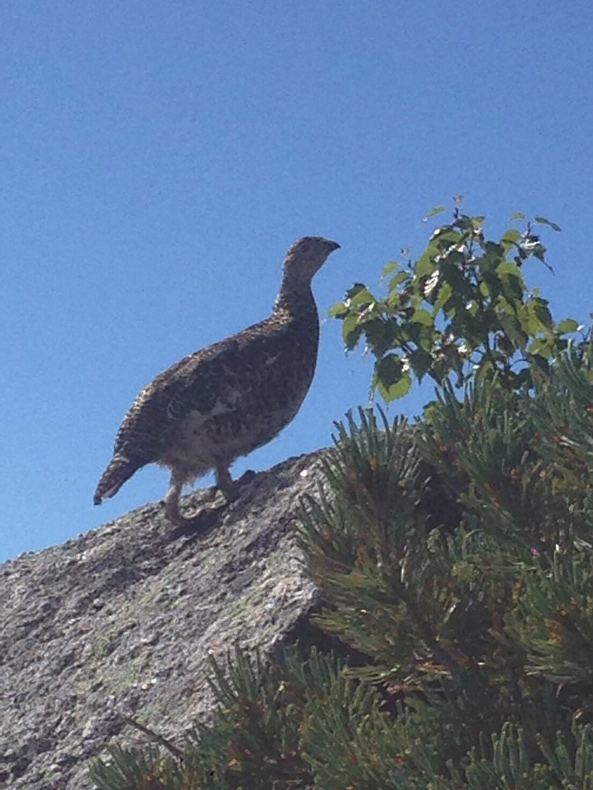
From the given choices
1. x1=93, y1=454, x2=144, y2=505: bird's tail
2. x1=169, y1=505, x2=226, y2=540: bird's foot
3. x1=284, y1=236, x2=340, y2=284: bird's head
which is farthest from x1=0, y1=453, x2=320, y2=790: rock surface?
x1=284, y1=236, x2=340, y2=284: bird's head

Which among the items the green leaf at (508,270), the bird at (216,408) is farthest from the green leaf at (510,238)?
the bird at (216,408)

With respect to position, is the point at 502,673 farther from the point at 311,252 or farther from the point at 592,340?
the point at 311,252

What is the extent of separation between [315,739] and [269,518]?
249 centimetres

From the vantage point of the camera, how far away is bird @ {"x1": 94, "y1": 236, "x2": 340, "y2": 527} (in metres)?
7.23

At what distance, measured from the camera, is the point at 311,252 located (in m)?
9.09

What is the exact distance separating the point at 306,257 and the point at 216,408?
6.49 feet

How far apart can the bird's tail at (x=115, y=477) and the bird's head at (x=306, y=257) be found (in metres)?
2.10

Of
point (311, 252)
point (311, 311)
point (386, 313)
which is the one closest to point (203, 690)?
point (386, 313)

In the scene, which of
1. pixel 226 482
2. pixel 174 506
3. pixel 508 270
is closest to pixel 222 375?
pixel 226 482

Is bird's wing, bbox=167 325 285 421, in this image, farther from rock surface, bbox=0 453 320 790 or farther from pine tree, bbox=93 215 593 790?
pine tree, bbox=93 215 593 790

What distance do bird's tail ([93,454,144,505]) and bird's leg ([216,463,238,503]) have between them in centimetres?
42

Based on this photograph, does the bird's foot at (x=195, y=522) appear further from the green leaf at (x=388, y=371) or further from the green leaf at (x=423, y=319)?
the green leaf at (x=423, y=319)

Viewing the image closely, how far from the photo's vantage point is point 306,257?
9.04 metres

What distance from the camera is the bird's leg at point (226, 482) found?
6.66 metres
